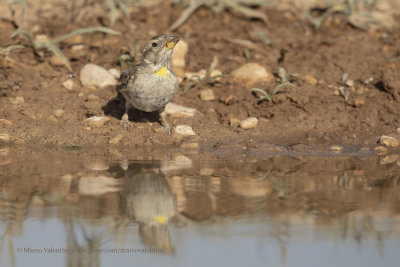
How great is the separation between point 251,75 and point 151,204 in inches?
173

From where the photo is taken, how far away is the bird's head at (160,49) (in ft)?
23.9

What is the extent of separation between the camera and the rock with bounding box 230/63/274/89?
8.55m

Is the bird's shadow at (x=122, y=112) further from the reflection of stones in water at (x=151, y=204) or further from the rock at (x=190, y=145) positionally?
the reflection of stones in water at (x=151, y=204)

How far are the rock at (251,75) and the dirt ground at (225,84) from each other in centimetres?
14

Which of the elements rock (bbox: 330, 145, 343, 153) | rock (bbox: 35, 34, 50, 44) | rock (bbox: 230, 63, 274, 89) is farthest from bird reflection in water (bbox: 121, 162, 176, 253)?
rock (bbox: 35, 34, 50, 44)

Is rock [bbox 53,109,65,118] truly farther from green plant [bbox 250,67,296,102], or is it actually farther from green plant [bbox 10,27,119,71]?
green plant [bbox 250,67,296,102]

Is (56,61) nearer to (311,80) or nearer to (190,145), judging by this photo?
(190,145)

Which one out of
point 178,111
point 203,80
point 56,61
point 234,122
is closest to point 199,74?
point 203,80

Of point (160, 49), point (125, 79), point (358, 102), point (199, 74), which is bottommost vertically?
point (358, 102)

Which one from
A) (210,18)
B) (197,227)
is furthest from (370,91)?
(197,227)

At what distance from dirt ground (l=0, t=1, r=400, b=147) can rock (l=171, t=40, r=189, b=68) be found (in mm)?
124

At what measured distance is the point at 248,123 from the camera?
7562 millimetres

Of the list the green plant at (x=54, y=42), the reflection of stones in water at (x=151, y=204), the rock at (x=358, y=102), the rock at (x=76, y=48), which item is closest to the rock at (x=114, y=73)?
the green plant at (x=54, y=42)

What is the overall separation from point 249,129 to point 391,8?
16.9 ft
